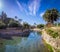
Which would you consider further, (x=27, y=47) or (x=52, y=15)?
(x=52, y=15)

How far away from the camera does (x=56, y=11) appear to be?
140ft

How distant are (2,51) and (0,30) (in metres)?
21.7

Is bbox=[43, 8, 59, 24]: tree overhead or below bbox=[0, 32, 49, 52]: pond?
overhead

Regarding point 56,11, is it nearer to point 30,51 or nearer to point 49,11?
point 49,11

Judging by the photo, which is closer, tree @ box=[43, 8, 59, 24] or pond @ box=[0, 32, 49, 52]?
pond @ box=[0, 32, 49, 52]

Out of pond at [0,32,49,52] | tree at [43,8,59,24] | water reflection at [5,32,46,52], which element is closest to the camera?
water reflection at [5,32,46,52]

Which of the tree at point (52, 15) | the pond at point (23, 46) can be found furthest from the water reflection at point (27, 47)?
the tree at point (52, 15)

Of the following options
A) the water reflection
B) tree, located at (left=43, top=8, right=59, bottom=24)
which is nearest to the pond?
the water reflection

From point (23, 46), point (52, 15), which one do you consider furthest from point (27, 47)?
point (52, 15)

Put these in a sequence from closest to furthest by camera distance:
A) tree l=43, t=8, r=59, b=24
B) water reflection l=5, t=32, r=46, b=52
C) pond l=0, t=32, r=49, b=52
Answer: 1. water reflection l=5, t=32, r=46, b=52
2. pond l=0, t=32, r=49, b=52
3. tree l=43, t=8, r=59, b=24

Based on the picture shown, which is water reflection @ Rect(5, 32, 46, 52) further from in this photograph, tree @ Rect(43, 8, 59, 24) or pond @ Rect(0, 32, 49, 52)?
tree @ Rect(43, 8, 59, 24)

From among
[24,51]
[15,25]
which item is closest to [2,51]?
[24,51]

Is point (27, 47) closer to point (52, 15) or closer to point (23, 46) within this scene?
point (23, 46)

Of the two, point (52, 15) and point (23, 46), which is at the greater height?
point (52, 15)
